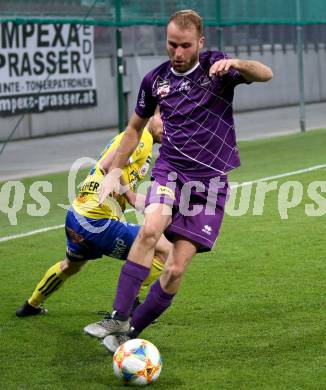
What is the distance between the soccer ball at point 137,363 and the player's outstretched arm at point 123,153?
1.13 m

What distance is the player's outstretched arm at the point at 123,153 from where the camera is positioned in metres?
6.74

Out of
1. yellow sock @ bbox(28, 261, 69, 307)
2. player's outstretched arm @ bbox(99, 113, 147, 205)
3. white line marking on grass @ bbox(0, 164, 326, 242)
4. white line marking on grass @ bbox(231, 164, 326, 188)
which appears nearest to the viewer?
player's outstretched arm @ bbox(99, 113, 147, 205)

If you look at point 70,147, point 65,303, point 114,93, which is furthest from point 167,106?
point 114,93

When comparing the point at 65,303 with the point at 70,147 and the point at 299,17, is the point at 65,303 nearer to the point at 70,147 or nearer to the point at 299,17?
the point at 70,147

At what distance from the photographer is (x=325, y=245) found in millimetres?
10172

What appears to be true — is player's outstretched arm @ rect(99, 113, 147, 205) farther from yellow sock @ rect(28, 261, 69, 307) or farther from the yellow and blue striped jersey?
yellow sock @ rect(28, 261, 69, 307)

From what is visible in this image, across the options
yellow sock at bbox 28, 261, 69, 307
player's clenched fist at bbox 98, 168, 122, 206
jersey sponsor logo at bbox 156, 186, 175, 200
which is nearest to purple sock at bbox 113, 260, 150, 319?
jersey sponsor logo at bbox 156, 186, 175, 200

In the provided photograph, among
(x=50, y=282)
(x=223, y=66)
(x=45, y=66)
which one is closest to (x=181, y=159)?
(x=223, y=66)

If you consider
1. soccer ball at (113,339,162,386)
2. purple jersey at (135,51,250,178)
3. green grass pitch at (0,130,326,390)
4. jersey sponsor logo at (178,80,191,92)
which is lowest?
green grass pitch at (0,130,326,390)

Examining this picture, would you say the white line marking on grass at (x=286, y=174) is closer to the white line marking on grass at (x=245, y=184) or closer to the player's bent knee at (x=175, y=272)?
the white line marking on grass at (x=245, y=184)

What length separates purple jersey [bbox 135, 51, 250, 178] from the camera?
6512 millimetres

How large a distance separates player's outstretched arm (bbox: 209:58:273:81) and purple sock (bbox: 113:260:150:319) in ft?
4.05

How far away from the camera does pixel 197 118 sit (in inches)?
257

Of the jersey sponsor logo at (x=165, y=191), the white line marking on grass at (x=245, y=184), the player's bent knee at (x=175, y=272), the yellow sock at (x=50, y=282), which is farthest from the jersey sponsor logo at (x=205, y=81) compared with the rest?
the white line marking on grass at (x=245, y=184)
